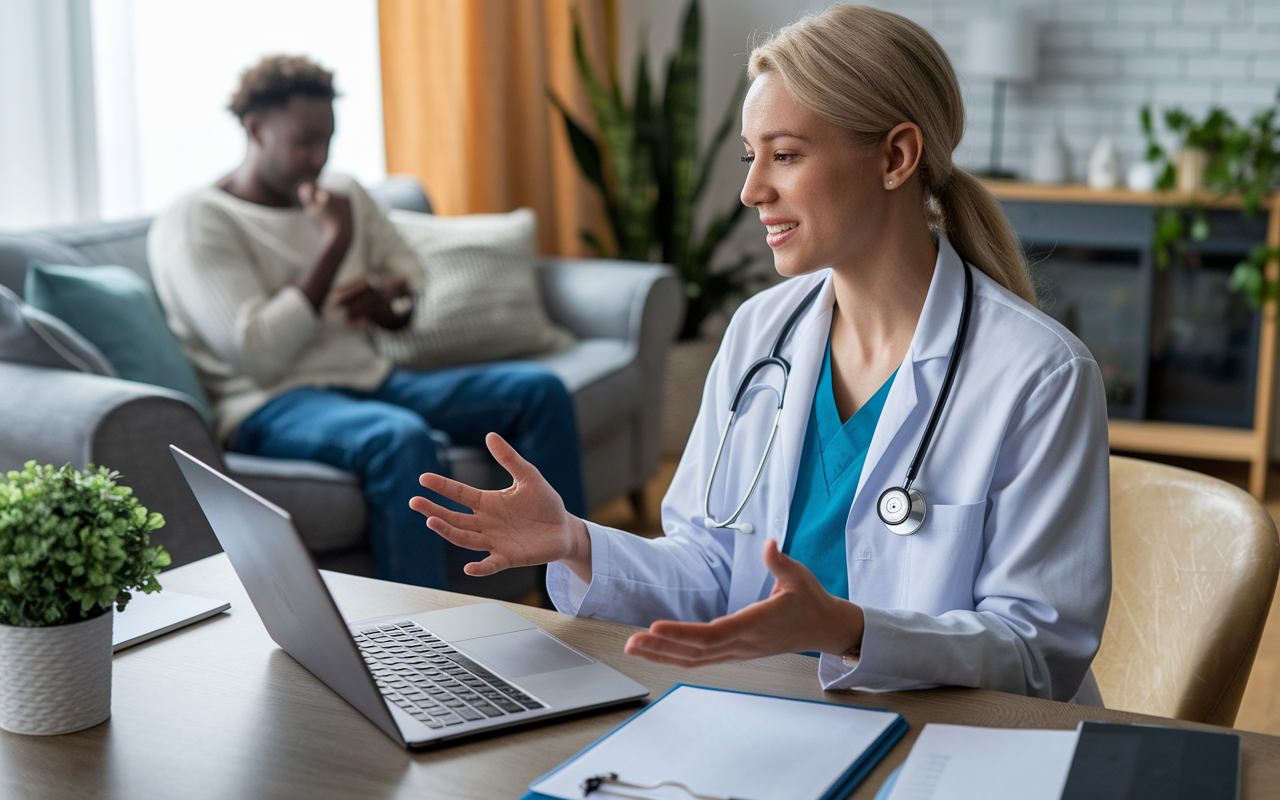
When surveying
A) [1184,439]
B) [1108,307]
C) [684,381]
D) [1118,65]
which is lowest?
[1184,439]

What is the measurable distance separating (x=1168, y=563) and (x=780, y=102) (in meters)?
0.64

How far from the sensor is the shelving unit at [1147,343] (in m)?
3.80

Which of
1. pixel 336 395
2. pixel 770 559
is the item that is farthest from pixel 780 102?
pixel 336 395

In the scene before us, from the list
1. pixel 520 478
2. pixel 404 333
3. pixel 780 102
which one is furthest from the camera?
pixel 404 333

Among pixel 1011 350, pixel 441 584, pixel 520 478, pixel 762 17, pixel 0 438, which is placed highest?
pixel 762 17

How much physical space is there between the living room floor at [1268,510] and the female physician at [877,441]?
1.62 feet

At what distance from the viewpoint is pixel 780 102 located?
1.26 metres

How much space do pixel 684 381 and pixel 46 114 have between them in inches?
85.3

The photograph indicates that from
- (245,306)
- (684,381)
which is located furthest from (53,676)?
(684,381)

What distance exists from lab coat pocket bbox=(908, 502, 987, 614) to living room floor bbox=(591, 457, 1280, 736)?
0.52 m

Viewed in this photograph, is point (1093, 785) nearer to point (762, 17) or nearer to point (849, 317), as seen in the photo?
point (849, 317)

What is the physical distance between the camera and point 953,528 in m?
1.14

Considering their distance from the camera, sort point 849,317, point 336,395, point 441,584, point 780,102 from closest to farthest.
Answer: point 780,102 → point 849,317 → point 441,584 → point 336,395

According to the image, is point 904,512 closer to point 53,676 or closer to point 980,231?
point 980,231
